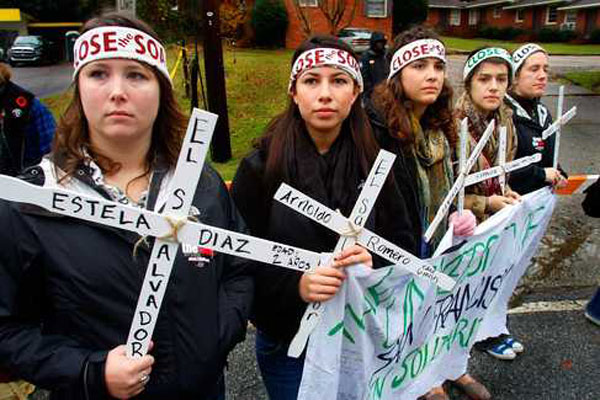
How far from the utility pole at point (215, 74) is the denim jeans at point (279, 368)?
19.4 ft

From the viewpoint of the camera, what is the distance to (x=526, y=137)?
334cm

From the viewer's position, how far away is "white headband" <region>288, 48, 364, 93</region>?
203 centimetres

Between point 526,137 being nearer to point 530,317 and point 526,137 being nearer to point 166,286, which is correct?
point 530,317

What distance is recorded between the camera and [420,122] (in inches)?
109

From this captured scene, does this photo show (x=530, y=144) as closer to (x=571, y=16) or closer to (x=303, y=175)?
(x=303, y=175)

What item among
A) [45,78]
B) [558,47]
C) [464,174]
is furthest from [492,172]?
[558,47]

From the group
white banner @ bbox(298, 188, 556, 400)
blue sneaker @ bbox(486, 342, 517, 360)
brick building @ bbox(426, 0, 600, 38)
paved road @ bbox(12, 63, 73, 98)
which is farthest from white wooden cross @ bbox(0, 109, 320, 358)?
brick building @ bbox(426, 0, 600, 38)

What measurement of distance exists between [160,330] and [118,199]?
40 cm

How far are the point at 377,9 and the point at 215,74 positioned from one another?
2575cm

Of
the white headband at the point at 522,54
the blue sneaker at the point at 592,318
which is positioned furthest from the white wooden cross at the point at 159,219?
the blue sneaker at the point at 592,318

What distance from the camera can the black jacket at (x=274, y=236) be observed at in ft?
6.32

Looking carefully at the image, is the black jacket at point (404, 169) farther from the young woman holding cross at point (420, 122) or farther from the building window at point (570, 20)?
the building window at point (570, 20)

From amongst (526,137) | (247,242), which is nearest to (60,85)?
(526,137)

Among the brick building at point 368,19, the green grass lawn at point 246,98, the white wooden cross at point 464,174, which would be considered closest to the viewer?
the white wooden cross at point 464,174
